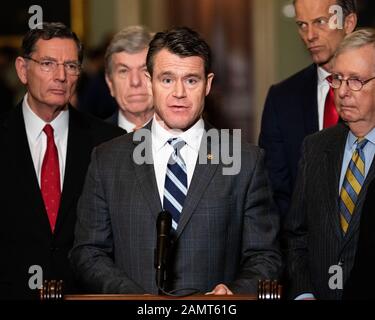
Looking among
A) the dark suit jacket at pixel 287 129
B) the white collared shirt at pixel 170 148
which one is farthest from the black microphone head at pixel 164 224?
the dark suit jacket at pixel 287 129

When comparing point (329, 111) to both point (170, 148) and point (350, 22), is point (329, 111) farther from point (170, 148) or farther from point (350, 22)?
point (170, 148)

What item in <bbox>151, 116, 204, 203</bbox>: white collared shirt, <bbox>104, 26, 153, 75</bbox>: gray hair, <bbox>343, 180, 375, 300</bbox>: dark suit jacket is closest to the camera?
<bbox>343, 180, 375, 300</bbox>: dark suit jacket

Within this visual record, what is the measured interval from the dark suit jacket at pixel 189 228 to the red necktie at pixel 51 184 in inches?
19.0

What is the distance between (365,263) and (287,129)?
1.32 meters

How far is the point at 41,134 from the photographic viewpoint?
4.21 m

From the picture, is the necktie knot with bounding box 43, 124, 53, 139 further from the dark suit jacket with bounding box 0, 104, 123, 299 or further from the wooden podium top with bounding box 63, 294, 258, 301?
the wooden podium top with bounding box 63, 294, 258, 301

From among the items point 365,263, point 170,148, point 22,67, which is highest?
point 22,67

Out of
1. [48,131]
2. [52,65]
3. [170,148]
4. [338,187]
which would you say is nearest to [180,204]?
[170,148]

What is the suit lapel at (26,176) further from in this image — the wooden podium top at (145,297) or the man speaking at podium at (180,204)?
the wooden podium top at (145,297)

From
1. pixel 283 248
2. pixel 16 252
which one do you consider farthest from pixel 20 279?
pixel 283 248

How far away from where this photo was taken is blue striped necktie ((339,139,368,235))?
12.1ft

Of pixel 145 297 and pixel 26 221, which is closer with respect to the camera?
pixel 145 297
